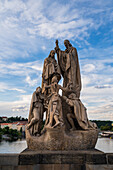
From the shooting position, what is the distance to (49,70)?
28.2ft

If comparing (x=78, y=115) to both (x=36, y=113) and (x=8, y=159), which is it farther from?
(x=8, y=159)

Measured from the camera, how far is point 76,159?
20.0ft

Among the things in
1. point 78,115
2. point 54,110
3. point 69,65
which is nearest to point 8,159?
point 54,110

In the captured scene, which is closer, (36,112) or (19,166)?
(19,166)

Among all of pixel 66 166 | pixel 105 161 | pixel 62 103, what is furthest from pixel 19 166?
pixel 62 103

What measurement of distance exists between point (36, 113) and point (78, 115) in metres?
1.78

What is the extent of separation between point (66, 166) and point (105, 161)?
1306 millimetres

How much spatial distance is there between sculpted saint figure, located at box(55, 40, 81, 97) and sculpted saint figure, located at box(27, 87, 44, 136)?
68.8 inches

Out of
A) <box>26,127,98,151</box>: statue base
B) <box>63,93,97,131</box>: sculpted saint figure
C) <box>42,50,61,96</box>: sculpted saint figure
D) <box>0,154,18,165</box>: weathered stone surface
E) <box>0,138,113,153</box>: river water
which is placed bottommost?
<box>0,138,113,153</box>: river water

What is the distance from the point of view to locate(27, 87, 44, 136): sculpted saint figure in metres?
7.39

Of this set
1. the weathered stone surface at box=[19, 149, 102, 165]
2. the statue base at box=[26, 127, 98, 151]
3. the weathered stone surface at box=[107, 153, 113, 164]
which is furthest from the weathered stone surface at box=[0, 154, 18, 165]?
the weathered stone surface at box=[107, 153, 113, 164]

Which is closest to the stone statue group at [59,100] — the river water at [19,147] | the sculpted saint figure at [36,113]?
the sculpted saint figure at [36,113]

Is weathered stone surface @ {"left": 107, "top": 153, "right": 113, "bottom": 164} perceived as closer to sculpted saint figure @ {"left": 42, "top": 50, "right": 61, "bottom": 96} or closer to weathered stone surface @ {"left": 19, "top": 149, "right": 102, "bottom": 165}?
weathered stone surface @ {"left": 19, "top": 149, "right": 102, "bottom": 165}

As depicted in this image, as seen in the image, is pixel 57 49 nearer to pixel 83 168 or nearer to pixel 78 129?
pixel 78 129
